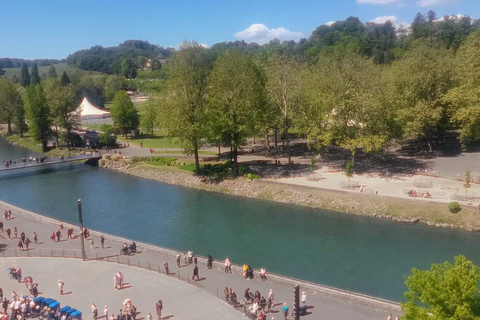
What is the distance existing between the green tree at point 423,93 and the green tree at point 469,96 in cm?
163

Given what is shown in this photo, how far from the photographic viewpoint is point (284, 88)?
53.8 metres

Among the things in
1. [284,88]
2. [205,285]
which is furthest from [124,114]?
[205,285]

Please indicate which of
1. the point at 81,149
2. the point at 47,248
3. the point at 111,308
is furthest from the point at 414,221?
the point at 81,149

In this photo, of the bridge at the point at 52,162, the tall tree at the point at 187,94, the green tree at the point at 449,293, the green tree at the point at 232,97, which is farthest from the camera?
the bridge at the point at 52,162

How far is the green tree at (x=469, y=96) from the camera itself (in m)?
46.0

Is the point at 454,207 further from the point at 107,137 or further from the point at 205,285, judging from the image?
the point at 107,137

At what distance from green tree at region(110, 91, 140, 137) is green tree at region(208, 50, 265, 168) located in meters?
35.2

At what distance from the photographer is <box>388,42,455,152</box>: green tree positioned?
1999 inches

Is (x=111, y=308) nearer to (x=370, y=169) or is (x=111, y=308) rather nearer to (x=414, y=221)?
(x=414, y=221)

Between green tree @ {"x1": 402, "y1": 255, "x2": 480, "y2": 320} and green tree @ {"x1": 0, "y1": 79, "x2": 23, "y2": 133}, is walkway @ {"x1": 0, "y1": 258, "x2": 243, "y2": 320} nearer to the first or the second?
green tree @ {"x1": 402, "y1": 255, "x2": 480, "y2": 320}

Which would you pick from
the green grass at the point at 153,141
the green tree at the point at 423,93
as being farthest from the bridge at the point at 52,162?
the green tree at the point at 423,93

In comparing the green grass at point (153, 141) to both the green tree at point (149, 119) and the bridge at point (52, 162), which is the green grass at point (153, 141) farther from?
the bridge at point (52, 162)

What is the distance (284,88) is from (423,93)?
55.4ft

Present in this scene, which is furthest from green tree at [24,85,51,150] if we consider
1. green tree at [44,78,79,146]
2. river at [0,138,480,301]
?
river at [0,138,480,301]
